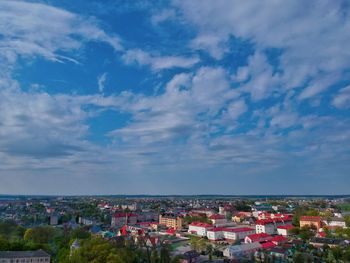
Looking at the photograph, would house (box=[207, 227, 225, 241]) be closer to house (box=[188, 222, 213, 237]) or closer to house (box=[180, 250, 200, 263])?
house (box=[188, 222, 213, 237])

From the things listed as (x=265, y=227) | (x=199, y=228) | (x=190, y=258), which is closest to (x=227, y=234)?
(x=199, y=228)

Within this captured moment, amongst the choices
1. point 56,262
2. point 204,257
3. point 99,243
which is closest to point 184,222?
point 204,257

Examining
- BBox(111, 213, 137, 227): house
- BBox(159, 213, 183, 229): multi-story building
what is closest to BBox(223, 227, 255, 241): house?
BBox(159, 213, 183, 229): multi-story building

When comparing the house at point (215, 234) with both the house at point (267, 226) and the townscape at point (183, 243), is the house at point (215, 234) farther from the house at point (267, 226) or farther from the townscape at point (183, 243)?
the house at point (267, 226)

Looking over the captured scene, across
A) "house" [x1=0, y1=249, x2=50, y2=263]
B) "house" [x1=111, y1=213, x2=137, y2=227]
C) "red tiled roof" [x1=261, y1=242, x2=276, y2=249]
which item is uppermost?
"house" [x1=111, y1=213, x2=137, y2=227]

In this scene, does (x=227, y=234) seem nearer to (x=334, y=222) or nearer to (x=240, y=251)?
(x=240, y=251)

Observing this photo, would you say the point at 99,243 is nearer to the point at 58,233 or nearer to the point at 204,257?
the point at 204,257
